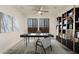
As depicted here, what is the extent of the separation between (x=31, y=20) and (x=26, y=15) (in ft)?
2.13

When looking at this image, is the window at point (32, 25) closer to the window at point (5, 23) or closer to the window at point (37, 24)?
the window at point (37, 24)

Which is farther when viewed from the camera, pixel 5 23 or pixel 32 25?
pixel 32 25

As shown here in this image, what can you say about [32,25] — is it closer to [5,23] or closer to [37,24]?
[37,24]

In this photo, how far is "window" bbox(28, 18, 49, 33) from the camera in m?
11.5

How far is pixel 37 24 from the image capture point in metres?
11.6

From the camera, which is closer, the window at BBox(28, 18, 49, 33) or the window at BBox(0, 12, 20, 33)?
the window at BBox(0, 12, 20, 33)

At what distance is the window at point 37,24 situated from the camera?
1152cm

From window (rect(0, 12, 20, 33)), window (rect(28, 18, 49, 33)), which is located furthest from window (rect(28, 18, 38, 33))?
window (rect(0, 12, 20, 33))

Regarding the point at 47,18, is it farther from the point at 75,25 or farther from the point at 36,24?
the point at 75,25

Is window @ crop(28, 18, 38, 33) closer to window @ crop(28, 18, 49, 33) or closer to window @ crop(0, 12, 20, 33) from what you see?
window @ crop(28, 18, 49, 33)

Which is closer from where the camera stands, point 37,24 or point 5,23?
point 5,23

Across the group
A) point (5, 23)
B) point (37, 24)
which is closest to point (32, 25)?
point (37, 24)

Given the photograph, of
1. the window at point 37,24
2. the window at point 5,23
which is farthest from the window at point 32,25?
the window at point 5,23
